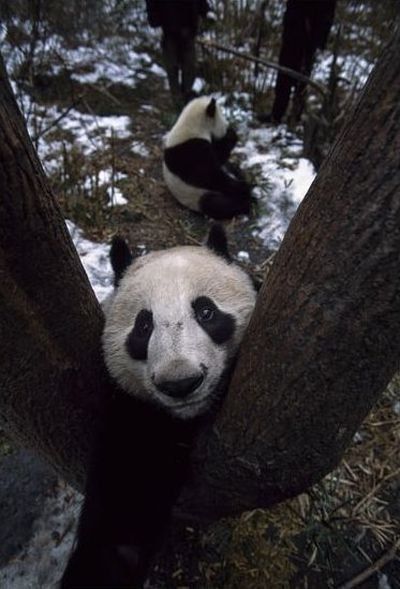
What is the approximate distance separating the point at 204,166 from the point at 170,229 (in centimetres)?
71

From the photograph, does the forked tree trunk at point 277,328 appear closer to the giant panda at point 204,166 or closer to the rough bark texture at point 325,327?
the rough bark texture at point 325,327

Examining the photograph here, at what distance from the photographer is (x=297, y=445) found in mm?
1248

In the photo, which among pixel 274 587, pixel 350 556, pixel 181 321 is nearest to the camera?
pixel 181 321

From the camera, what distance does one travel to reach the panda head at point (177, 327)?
1.28 metres

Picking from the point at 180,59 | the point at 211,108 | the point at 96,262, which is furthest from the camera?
the point at 180,59

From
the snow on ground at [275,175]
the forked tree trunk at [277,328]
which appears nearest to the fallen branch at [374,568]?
the forked tree trunk at [277,328]

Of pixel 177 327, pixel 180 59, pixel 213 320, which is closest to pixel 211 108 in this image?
pixel 180 59

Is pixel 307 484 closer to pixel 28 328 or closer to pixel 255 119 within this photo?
pixel 28 328

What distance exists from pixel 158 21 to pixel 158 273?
154 inches

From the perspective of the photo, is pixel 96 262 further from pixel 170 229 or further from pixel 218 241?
pixel 218 241

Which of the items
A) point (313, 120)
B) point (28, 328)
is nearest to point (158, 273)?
point (28, 328)

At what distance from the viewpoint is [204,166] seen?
4.06m

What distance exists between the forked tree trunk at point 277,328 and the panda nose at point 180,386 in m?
0.12

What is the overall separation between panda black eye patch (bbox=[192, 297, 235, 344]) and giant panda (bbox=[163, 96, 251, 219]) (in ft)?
7.96
